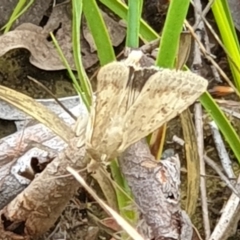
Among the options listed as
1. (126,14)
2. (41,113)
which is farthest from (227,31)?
(41,113)

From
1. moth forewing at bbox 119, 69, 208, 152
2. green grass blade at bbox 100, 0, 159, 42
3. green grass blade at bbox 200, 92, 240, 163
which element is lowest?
green grass blade at bbox 200, 92, 240, 163

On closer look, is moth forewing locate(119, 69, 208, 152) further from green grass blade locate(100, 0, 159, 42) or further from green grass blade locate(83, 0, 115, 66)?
green grass blade locate(100, 0, 159, 42)

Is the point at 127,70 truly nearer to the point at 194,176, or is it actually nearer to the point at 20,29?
the point at 194,176

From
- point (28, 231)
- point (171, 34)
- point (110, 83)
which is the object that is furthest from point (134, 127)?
point (28, 231)

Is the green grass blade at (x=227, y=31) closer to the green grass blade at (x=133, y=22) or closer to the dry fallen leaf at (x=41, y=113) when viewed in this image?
the green grass blade at (x=133, y=22)

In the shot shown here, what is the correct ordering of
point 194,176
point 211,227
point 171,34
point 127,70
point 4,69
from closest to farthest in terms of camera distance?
point 127,70 → point 171,34 → point 194,176 → point 211,227 → point 4,69

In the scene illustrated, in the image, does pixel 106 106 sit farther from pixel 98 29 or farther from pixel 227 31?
pixel 227 31

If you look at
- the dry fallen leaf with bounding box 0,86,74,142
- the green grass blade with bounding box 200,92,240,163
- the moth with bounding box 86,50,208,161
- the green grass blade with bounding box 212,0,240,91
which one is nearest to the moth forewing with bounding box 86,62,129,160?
the moth with bounding box 86,50,208,161
